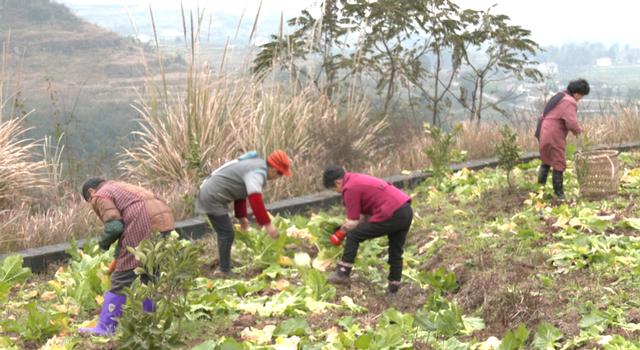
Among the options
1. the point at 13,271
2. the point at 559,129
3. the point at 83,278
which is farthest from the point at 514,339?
the point at 559,129

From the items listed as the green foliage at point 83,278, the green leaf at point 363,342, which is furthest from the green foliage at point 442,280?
the green foliage at point 83,278

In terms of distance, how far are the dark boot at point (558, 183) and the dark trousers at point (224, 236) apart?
12.2 feet

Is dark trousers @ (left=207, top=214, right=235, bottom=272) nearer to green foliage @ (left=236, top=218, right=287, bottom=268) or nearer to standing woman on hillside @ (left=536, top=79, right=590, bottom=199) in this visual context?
green foliage @ (left=236, top=218, right=287, bottom=268)

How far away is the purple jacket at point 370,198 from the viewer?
21.0 ft

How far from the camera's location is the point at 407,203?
21.4 ft

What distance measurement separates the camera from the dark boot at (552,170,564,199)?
29.7 ft

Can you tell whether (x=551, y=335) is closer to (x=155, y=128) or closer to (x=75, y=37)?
(x=155, y=128)

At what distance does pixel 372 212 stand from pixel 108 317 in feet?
6.80

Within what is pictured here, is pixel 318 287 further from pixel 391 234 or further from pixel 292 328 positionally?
pixel 292 328

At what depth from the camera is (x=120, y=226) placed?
560cm

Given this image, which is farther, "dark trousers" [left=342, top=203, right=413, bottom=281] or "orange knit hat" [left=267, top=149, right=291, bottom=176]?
"orange knit hat" [left=267, top=149, right=291, bottom=176]

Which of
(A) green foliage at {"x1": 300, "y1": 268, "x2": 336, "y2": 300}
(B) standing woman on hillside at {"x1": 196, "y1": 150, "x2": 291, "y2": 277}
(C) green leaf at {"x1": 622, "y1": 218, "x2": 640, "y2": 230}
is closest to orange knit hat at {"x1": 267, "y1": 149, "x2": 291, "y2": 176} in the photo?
(B) standing woman on hillside at {"x1": 196, "y1": 150, "x2": 291, "y2": 277}

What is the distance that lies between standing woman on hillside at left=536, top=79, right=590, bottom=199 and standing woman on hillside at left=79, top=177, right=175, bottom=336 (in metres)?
4.72

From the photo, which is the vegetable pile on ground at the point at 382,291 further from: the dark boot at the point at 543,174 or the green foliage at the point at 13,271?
the dark boot at the point at 543,174
